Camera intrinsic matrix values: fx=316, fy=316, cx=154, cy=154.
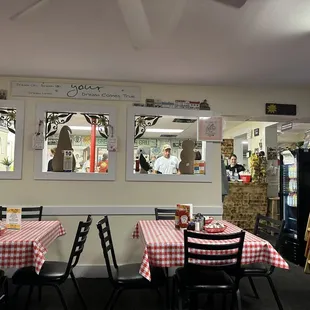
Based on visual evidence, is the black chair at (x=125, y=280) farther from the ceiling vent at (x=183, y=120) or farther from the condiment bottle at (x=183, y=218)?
the ceiling vent at (x=183, y=120)

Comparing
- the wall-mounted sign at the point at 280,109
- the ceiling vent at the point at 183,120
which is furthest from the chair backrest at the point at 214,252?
the wall-mounted sign at the point at 280,109

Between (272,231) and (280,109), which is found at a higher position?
(280,109)

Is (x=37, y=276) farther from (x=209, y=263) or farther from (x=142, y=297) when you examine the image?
(x=209, y=263)

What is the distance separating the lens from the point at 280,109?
420cm

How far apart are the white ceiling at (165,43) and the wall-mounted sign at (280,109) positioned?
1.24 feet

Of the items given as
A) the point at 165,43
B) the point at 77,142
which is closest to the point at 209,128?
the point at 165,43

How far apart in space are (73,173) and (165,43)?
195 centimetres

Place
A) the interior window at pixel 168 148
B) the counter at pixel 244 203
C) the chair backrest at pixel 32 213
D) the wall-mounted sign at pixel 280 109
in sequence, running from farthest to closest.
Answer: the counter at pixel 244 203 < the wall-mounted sign at pixel 280 109 < the interior window at pixel 168 148 < the chair backrest at pixel 32 213

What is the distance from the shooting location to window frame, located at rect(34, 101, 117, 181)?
3.82 metres

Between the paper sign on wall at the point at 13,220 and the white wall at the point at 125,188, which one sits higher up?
the white wall at the point at 125,188

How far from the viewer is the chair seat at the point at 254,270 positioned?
2.66 metres

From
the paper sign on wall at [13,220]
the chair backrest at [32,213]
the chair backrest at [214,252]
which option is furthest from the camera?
the chair backrest at [32,213]

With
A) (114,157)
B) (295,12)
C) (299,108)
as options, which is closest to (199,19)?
(295,12)

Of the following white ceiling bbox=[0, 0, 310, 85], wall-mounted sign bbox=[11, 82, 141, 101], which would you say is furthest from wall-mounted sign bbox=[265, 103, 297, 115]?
wall-mounted sign bbox=[11, 82, 141, 101]
